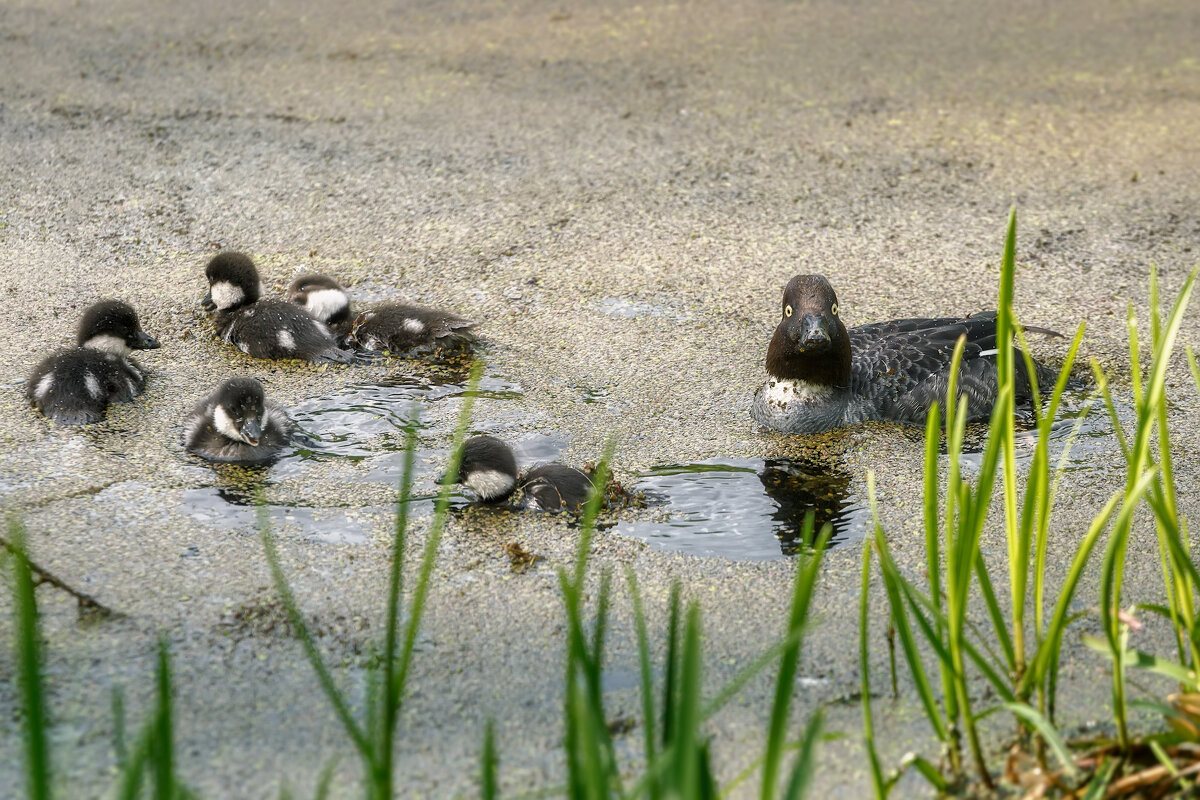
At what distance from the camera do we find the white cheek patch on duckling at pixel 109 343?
4.17 meters

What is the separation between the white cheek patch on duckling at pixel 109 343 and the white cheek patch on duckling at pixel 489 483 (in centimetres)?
149

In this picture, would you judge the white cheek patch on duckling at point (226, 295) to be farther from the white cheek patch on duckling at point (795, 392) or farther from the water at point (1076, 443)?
the water at point (1076, 443)

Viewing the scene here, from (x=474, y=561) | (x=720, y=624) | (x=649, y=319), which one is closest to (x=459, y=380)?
(x=649, y=319)

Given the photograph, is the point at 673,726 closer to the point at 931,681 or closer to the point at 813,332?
the point at 931,681

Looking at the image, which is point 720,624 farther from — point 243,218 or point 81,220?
point 81,220

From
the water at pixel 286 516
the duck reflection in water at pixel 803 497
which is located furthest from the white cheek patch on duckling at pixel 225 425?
the duck reflection in water at pixel 803 497

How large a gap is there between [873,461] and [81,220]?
360 centimetres

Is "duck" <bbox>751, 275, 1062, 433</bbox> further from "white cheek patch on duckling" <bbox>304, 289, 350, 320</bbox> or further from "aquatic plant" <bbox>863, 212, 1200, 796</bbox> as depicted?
"aquatic plant" <bbox>863, 212, 1200, 796</bbox>

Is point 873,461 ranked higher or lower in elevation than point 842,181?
lower

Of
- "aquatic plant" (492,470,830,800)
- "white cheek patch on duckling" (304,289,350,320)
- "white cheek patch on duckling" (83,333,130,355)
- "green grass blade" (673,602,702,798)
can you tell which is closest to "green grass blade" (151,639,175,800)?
"aquatic plant" (492,470,830,800)

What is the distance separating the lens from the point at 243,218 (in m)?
5.54

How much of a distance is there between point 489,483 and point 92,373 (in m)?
1.39

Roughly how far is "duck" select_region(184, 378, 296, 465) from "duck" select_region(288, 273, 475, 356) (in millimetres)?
668

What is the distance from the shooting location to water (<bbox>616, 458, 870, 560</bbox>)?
327 centimetres
